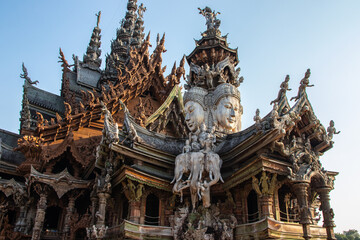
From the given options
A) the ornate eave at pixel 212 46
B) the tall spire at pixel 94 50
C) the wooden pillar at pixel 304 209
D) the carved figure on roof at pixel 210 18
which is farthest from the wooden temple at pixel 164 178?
the tall spire at pixel 94 50

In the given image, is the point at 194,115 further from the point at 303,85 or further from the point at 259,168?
the point at 259,168

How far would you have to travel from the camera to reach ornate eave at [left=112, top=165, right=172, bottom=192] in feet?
32.1

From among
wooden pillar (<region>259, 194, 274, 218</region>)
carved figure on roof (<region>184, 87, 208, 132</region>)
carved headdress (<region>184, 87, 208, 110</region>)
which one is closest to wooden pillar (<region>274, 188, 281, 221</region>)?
wooden pillar (<region>259, 194, 274, 218</region>)

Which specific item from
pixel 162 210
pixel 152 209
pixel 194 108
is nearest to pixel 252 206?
pixel 162 210

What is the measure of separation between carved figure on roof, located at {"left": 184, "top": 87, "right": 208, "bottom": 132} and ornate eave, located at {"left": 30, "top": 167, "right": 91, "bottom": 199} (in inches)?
227

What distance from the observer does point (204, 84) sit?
17.2 metres

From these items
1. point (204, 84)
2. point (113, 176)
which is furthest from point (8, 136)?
point (204, 84)

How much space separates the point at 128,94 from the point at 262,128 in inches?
389

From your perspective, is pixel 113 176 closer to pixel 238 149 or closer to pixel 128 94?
pixel 238 149

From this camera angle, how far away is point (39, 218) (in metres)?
11.8

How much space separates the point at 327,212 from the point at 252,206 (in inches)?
81.5

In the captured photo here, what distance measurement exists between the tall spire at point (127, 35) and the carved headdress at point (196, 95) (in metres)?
12.2

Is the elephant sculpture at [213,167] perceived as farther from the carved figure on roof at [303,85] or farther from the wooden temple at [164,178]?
the carved figure on roof at [303,85]

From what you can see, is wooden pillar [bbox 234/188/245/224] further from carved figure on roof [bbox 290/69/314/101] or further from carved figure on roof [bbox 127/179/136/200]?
carved figure on roof [bbox 290/69/314/101]
